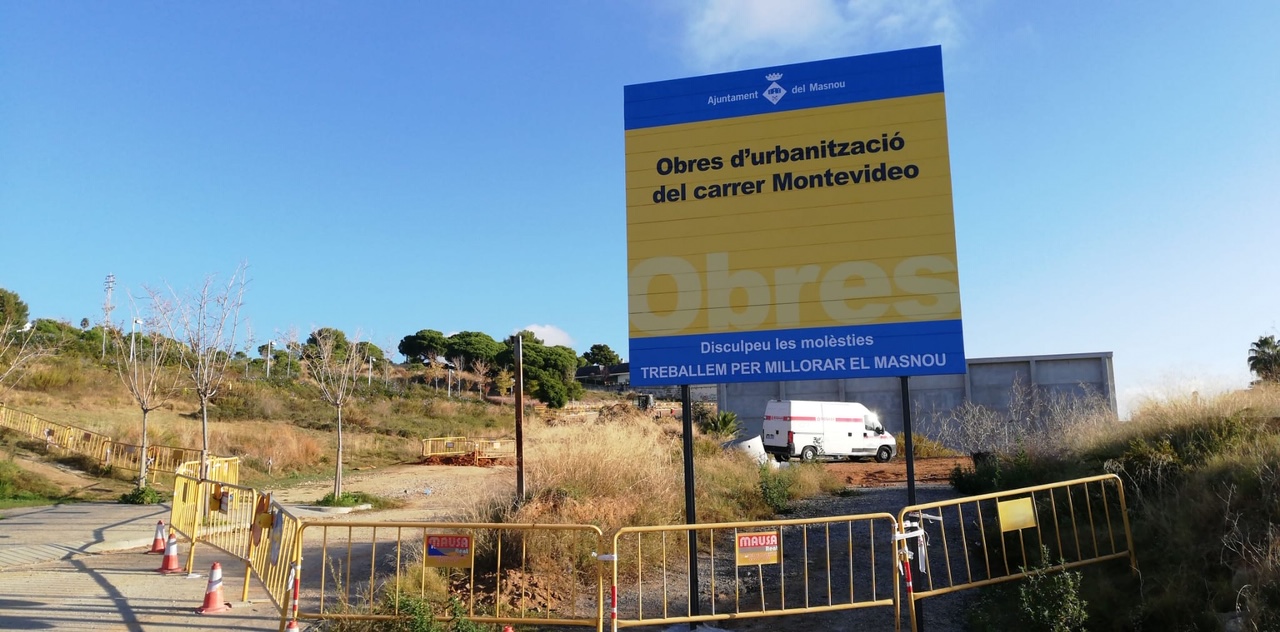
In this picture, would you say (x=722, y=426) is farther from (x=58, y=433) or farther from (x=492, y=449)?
(x=58, y=433)

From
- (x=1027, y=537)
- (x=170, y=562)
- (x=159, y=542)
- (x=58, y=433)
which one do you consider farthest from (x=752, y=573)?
(x=58, y=433)

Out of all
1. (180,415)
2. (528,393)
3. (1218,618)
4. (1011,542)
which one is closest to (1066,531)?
(1011,542)

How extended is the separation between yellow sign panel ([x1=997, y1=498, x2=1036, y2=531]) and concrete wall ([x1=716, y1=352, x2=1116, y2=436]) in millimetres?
24708

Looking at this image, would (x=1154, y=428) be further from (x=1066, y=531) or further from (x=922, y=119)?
(x=922, y=119)

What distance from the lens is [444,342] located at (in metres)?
81.3

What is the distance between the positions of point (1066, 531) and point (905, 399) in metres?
2.55

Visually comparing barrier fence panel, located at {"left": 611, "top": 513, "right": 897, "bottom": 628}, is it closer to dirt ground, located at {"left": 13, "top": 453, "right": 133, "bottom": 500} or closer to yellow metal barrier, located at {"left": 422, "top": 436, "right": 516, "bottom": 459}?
dirt ground, located at {"left": 13, "top": 453, "right": 133, "bottom": 500}

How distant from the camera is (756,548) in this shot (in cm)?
682

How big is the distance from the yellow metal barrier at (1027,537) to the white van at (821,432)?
16.4 meters

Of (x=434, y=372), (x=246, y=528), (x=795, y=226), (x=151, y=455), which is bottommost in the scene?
(x=246, y=528)

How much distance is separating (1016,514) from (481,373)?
207 ft

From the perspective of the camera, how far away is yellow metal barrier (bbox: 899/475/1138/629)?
23.1 feet

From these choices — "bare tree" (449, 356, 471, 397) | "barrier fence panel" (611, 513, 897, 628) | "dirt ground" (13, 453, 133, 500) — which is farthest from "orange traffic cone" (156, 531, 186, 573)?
"bare tree" (449, 356, 471, 397)

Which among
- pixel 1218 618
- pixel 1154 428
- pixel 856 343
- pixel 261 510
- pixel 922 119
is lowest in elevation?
pixel 1218 618
